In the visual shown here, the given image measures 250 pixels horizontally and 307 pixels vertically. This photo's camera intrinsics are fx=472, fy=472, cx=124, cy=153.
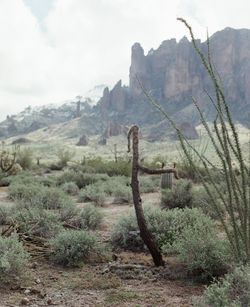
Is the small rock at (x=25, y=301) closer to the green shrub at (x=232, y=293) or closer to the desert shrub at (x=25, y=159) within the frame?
the green shrub at (x=232, y=293)

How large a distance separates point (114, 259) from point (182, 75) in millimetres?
145666

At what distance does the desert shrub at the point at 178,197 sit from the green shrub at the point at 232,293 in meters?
6.41

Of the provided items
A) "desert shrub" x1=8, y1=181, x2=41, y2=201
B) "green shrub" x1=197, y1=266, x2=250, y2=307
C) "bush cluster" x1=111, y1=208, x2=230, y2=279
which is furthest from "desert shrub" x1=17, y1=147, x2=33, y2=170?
"green shrub" x1=197, y1=266, x2=250, y2=307

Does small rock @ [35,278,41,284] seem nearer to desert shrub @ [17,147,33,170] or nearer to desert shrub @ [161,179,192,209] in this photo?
desert shrub @ [161,179,192,209]

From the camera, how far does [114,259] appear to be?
6734 mm

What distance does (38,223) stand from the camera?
314 inches

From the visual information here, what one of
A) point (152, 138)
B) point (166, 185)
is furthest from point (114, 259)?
point (152, 138)

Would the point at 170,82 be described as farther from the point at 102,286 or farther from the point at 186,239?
the point at 102,286

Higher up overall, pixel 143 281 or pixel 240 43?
pixel 240 43

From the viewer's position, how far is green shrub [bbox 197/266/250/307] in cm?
386

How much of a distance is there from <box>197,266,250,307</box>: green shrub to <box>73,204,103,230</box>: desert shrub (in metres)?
4.53

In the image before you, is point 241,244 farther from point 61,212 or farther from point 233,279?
point 61,212

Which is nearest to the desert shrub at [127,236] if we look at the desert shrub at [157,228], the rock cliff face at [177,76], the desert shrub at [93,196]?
the desert shrub at [157,228]

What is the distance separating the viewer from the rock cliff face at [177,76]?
132 metres
